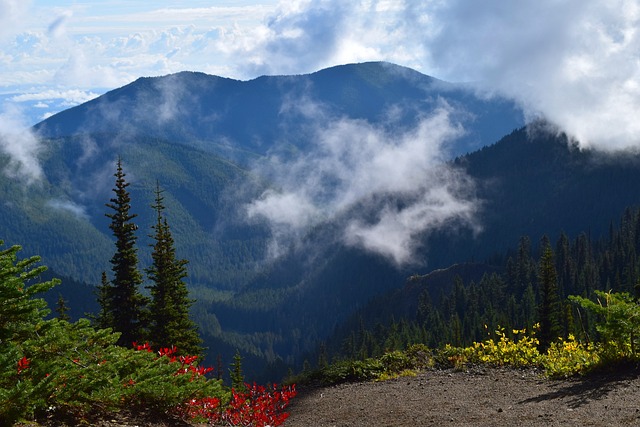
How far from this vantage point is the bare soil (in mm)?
12000

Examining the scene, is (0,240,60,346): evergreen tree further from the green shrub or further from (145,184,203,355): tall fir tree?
(145,184,203,355): tall fir tree

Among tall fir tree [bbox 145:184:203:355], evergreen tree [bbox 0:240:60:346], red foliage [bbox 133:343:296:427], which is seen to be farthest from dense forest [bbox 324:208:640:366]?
evergreen tree [bbox 0:240:60:346]

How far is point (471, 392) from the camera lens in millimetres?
16047

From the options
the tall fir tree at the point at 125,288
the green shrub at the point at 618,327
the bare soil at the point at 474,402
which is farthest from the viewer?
the tall fir tree at the point at 125,288

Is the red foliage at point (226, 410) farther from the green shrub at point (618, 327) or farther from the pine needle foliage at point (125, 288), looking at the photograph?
the pine needle foliage at point (125, 288)

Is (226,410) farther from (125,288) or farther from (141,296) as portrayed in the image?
(141,296)

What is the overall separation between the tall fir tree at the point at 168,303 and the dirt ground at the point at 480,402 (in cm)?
1475

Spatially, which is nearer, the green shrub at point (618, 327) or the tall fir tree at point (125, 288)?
the green shrub at point (618, 327)

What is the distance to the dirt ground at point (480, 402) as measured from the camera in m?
12.3

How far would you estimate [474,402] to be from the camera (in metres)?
14.7

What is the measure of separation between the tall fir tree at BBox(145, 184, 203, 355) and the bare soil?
47.5 ft

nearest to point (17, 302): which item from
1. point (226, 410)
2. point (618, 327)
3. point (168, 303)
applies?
point (226, 410)

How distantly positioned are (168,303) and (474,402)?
21.3 meters

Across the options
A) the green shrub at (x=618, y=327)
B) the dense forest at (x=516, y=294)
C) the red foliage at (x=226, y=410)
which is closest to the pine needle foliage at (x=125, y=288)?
the red foliage at (x=226, y=410)
